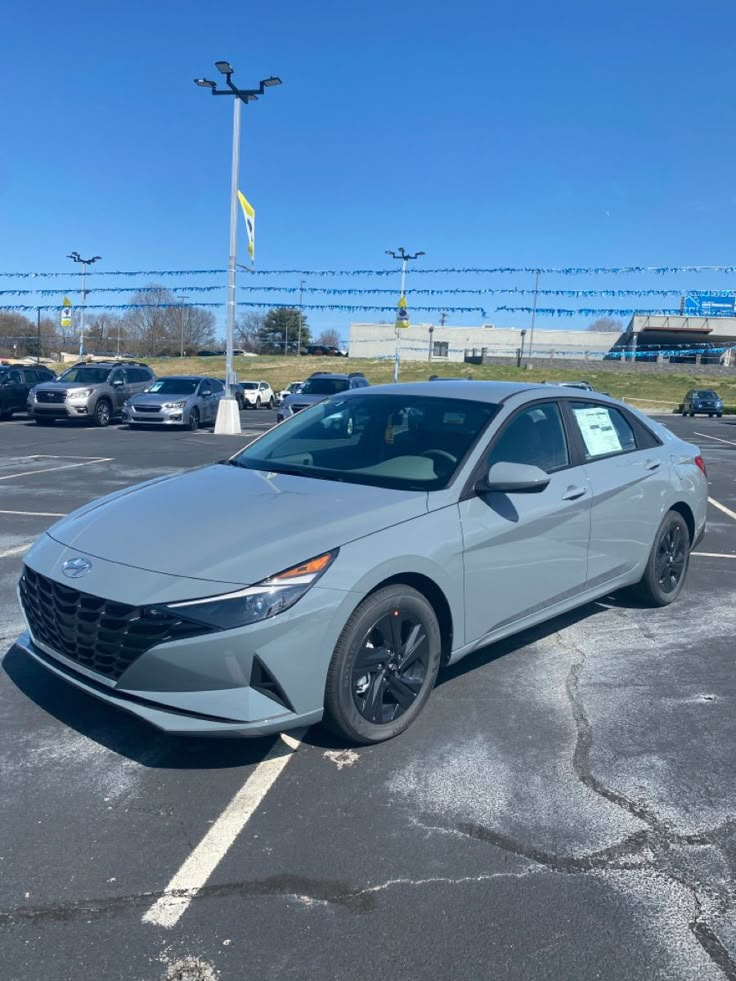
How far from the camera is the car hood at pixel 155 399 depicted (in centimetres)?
2112

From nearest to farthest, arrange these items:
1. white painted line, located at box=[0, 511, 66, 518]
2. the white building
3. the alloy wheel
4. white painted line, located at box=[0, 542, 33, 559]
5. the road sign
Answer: the alloy wheel, white painted line, located at box=[0, 542, 33, 559], white painted line, located at box=[0, 511, 66, 518], the road sign, the white building

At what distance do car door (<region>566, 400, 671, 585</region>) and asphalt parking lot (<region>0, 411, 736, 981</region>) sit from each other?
79 cm

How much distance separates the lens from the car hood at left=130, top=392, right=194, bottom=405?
69.3 feet

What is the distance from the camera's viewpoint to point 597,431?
16.9ft

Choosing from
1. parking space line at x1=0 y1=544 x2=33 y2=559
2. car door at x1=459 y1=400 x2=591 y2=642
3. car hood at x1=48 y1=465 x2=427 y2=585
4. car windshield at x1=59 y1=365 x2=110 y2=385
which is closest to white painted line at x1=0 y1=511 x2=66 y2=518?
parking space line at x1=0 y1=544 x2=33 y2=559

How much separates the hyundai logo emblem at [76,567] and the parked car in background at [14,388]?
72.6 feet

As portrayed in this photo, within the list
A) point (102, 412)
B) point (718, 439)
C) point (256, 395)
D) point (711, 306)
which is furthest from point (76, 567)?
point (711, 306)

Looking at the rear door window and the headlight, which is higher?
the rear door window

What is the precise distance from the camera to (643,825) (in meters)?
3.04

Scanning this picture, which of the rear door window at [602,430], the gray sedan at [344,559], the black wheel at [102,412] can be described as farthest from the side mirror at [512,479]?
the black wheel at [102,412]

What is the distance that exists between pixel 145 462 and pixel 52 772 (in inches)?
415

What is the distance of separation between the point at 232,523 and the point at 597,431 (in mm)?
2654

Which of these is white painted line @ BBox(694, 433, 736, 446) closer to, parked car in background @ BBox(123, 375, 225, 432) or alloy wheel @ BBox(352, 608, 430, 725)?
parked car in background @ BBox(123, 375, 225, 432)

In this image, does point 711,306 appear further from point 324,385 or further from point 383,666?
point 383,666
